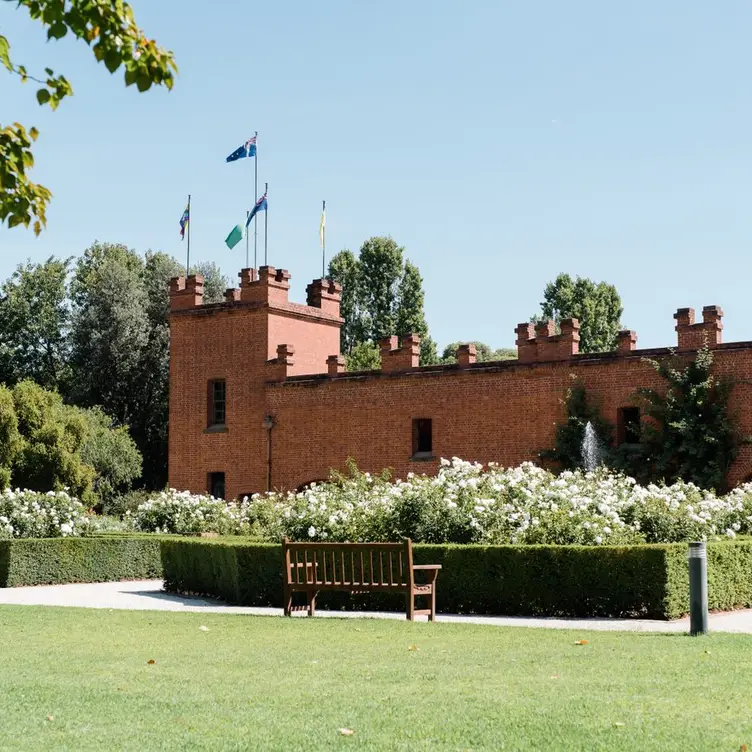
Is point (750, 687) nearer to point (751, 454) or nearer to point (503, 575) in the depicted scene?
point (503, 575)

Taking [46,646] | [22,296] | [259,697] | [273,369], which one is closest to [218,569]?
[46,646]

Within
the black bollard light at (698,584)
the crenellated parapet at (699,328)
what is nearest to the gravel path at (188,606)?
the black bollard light at (698,584)

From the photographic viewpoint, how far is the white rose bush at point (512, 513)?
1548 cm

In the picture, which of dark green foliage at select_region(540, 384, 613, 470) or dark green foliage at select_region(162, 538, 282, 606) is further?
dark green foliage at select_region(540, 384, 613, 470)

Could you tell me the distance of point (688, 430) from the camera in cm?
2673

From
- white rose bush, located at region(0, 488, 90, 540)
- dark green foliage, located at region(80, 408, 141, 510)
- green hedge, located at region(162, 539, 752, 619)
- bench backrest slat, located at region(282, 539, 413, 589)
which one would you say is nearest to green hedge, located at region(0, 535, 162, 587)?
white rose bush, located at region(0, 488, 90, 540)

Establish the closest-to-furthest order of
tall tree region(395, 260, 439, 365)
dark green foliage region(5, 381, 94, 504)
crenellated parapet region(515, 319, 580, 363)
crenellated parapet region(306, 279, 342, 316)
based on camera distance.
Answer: crenellated parapet region(515, 319, 580, 363)
dark green foliage region(5, 381, 94, 504)
crenellated parapet region(306, 279, 342, 316)
tall tree region(395, 260, 439, 365)

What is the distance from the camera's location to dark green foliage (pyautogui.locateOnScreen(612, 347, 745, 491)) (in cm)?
2670

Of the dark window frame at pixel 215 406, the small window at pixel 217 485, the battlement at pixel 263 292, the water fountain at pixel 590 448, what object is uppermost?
the battlement at pixel 263 292

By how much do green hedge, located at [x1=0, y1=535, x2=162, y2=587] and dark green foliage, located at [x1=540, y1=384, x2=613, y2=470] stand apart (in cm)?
1121

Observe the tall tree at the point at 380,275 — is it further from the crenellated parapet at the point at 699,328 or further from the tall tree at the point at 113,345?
the crenellated parapet at the point at 699,328

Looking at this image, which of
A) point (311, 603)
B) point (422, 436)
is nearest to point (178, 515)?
point (422, 436)

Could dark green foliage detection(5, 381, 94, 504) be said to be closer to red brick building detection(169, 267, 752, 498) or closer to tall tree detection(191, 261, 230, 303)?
red brick building detection(169, 267, 752, 498)

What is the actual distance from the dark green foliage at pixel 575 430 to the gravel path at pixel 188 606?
1156 centimetres
